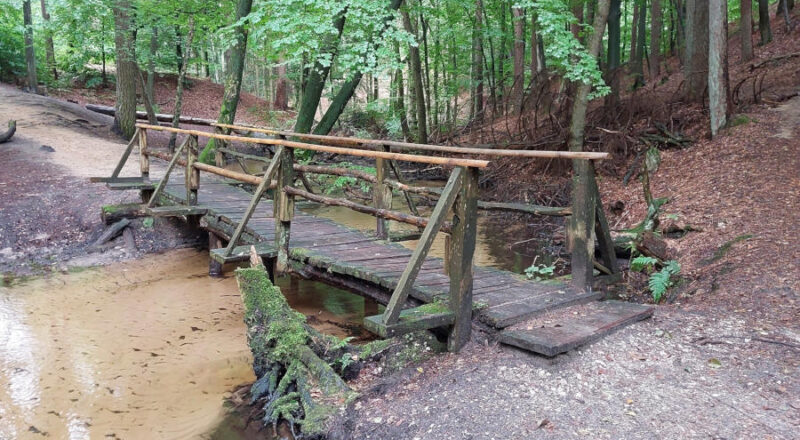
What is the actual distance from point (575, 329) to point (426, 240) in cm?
130

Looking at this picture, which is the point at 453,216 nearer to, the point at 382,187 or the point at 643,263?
the point at 382,187

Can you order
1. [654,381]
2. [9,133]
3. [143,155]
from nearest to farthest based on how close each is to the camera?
[654,381] → [143,155] → [9,133]

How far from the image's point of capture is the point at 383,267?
5.78m

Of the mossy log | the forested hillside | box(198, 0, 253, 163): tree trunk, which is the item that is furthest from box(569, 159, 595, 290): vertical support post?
box(198, 0, 253, 163): tree trunk

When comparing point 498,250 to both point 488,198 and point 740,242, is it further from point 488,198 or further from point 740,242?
point 740,242

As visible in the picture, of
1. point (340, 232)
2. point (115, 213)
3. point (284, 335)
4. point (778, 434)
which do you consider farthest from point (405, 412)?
point (115, 213)

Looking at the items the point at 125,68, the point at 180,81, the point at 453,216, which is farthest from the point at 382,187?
the point at 125,68

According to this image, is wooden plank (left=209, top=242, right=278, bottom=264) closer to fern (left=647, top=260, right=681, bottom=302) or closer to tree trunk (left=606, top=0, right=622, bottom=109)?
fern (left=647, top=260, right=681, bottom=302)

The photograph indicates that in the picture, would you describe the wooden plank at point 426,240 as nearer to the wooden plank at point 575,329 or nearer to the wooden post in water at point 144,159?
the wooden plank at point 575,329

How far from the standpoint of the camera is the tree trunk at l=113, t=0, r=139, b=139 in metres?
15.6

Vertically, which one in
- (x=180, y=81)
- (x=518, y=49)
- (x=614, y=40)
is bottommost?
(x=180, y=81)

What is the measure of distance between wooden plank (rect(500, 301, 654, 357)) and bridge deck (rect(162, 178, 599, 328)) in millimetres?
185

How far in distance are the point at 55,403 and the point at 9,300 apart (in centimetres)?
347

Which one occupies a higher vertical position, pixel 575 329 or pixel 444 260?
pixel 444 260
